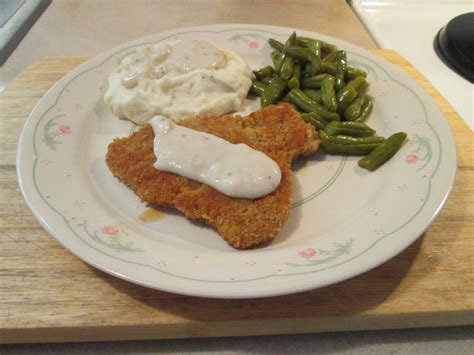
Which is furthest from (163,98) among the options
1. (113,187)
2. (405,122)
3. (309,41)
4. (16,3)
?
(16,3)

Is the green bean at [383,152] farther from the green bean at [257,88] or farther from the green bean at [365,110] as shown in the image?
the green bean at [257,88]

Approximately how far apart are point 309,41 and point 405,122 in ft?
3.24

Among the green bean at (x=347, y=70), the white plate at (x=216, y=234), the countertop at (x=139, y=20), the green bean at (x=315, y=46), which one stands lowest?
the countertop at (x=139, y=20)

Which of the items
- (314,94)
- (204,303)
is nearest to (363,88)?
(314,94)

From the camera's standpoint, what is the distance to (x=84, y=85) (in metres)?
2.96

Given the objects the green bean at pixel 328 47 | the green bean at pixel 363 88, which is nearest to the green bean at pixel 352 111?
the green bean at pixel 363 88

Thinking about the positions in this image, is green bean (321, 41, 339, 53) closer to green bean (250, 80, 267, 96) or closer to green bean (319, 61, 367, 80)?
green bean (319, 61, 367, 80)

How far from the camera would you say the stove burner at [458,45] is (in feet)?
11.2

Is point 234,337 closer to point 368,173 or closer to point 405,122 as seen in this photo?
point 368,173

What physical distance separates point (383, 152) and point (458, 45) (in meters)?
1.61

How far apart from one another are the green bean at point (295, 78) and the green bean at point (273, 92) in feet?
0.15

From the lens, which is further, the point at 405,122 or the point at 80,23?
the point at 80,23

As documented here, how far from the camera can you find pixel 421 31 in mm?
3885

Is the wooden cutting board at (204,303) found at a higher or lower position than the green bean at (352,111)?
lower
